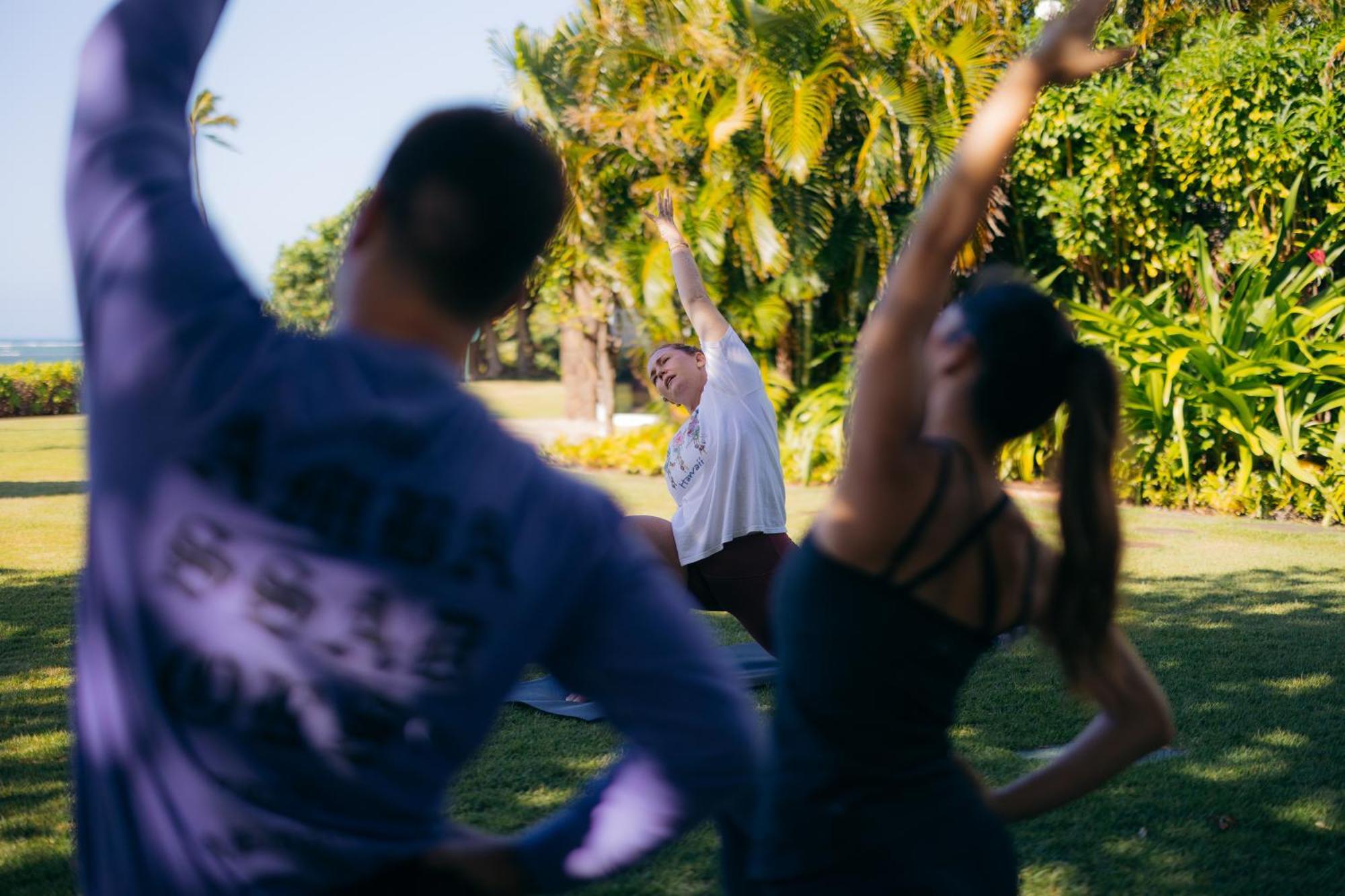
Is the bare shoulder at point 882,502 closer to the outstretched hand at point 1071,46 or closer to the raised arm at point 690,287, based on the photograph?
the outstretched hand at point 1071,46

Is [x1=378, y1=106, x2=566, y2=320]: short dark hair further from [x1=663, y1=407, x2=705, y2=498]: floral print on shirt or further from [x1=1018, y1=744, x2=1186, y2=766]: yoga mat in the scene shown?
[x1=1018, y1=744, x2=1186, y2=766]: yoga mat

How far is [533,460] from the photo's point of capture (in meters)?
1.09

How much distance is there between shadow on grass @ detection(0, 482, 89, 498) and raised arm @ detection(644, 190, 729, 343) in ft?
36.3

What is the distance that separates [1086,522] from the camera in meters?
1.81

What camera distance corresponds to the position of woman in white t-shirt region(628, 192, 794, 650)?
16.5 feet

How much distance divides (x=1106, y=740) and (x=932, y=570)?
1.67 feet

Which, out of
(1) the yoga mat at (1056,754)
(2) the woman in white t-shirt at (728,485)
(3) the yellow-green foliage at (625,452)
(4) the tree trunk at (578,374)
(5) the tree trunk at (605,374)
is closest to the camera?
(1) the yoga mat at (1056,754)

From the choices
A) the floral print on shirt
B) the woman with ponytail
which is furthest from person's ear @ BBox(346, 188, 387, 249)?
the floral print on shirt

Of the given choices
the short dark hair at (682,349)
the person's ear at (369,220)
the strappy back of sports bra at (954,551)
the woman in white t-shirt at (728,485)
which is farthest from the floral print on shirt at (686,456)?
the person's ear at (369,220)

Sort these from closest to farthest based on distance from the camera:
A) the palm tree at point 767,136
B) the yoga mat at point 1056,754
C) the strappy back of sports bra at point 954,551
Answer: the strappy back of sports bra at point 954,551
the yoga mat at point 1056,754
the palm tree at point 767,136

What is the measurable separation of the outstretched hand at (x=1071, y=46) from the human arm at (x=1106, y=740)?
862mm

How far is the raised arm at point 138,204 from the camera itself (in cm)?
104

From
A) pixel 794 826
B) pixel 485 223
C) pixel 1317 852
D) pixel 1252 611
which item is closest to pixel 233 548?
pixel 485 223

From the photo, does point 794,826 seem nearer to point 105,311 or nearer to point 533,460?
point 533,460
